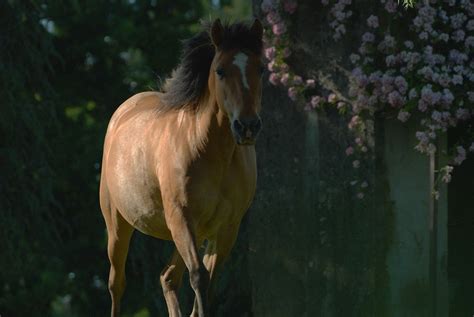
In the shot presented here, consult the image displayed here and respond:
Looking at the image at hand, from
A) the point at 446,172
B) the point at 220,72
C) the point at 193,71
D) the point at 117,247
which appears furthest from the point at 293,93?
the point at 220,72

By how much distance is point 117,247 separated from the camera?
314 inches

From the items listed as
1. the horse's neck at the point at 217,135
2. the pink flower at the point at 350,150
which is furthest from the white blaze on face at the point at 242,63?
the pink flower at the point at 350,150

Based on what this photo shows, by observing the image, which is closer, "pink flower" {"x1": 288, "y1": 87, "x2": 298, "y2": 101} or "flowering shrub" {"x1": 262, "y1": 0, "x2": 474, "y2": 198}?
"flowering shrub" {"x1": 262, "y1": 0, "x2": 474, "y2": 198}

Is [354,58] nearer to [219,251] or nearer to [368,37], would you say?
[368,37]

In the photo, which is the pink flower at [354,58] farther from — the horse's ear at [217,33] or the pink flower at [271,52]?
the horse's ear at [217,33]

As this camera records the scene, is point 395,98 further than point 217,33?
Yes

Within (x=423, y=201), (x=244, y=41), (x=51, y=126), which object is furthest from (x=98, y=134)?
(x=244, y=41)

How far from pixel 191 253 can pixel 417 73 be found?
3.36 m

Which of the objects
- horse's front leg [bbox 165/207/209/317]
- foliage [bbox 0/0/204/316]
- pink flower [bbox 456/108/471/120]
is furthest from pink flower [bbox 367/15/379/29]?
foliage [bbox 0/0/204/316]

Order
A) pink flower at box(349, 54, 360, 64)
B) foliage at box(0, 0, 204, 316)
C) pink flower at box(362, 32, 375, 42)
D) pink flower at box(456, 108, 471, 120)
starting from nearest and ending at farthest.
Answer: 1. pink flower at box(456, 108, 471, 120)
2. pink flower at box(362, 32, 375, 42)
3. pink flower at box(349, 54, 360, 64)
4. foliage at box(0, 0, 204, 316)

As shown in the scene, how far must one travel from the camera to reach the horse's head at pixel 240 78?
5.93 meters

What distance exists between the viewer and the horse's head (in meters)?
5.93

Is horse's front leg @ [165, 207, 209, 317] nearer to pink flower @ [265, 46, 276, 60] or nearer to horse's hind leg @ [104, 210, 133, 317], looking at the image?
horse's hind leg @ [104, 210, 133, 317]

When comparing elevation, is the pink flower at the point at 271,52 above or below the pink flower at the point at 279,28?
below
